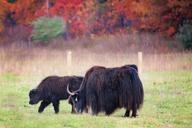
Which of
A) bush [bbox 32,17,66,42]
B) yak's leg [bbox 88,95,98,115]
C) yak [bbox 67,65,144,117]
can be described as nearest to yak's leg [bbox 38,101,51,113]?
yak [bbox 67,65,144,117]

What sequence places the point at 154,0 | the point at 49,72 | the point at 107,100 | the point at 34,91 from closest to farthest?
the point at 107,100 → the point at 34,91 → the point at 49,72 → the point at 154,0

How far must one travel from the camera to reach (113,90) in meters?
15.7

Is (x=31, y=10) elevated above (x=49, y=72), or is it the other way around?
(x=31, y=10)

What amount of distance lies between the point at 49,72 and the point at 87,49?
17399 millimetres

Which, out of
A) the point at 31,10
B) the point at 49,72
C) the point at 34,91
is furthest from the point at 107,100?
the point at 31,10

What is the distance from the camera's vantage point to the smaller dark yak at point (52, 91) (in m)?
17.9

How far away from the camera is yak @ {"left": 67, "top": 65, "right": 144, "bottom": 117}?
1541cm

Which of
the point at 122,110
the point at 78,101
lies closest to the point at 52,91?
the point at 78,101

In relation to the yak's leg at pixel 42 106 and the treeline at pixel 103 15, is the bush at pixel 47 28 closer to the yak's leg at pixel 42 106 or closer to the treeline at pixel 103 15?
the treeline at pixel 103 15

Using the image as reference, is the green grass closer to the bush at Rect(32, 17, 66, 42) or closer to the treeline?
the treeline

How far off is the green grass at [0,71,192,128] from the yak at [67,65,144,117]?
0.34 meters

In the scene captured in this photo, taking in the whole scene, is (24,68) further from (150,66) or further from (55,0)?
(55,0)

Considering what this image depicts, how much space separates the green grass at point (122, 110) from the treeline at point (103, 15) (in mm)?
17401

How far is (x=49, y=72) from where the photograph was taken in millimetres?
28031
